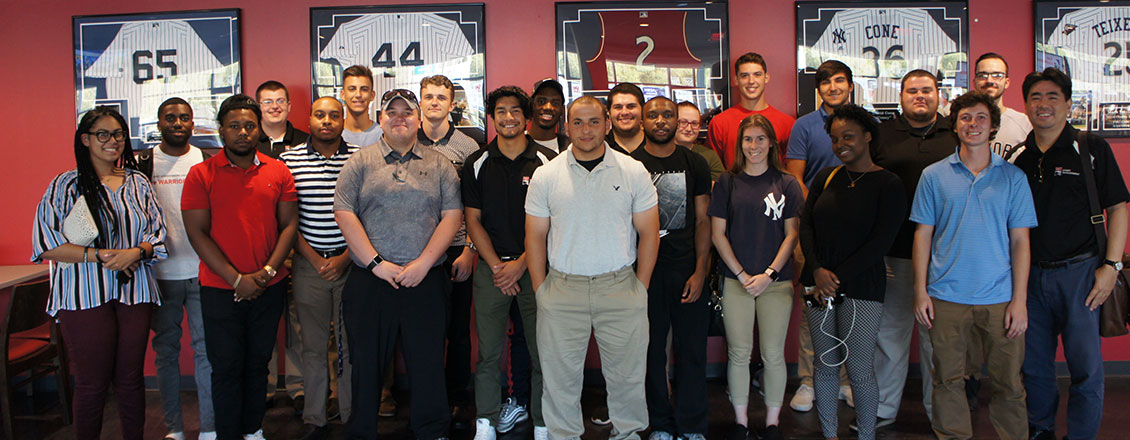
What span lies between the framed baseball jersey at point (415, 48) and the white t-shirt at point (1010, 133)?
3221 mm

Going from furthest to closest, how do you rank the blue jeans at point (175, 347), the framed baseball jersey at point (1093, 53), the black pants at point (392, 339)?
the framed baseball jersey at point (1093, 53)
the blue jeans at point (175, 347)
the black pants at point (392, 339)

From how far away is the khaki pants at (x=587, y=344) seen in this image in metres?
2.99

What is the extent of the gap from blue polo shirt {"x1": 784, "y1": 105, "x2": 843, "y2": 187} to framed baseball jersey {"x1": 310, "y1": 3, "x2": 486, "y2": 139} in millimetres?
2050

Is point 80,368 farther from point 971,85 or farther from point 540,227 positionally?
point 971,85

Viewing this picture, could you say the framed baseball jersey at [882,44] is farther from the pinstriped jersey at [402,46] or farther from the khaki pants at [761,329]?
the pinstriped jersey at [402,46]

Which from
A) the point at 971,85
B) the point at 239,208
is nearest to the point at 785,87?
the point at 971,85

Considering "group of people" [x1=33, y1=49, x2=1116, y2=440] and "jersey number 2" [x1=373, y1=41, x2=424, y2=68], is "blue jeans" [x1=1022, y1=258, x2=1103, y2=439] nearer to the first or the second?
"group of people" [x1=33, y1=49, x2=1116, y2=440]

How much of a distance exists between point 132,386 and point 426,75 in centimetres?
251

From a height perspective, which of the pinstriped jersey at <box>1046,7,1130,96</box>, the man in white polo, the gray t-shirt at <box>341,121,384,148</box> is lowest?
the man in white polo

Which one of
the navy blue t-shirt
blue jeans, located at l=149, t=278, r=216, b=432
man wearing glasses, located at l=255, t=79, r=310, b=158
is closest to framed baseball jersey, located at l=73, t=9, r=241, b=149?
man wearing glasses, located at l=255, t=79, r=310, b=158

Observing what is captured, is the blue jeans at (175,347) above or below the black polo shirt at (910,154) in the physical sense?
below

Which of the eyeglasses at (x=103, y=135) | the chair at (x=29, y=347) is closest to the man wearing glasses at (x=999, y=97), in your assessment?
the eyeglasses at (x=103, y=135)

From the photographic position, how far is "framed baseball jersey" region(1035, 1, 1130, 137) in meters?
4.40

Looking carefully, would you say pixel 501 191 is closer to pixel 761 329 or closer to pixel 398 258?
pixel 398 258
